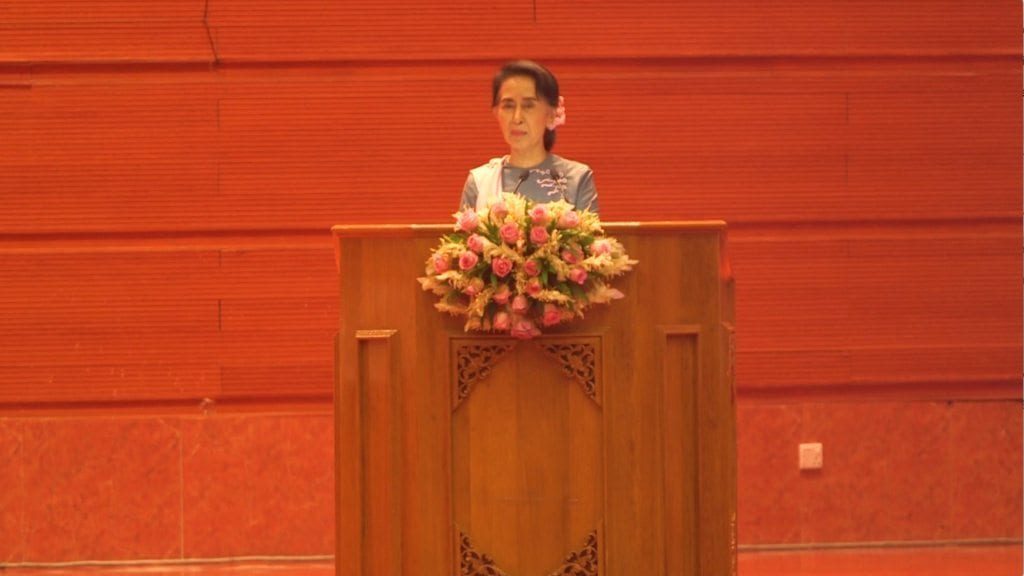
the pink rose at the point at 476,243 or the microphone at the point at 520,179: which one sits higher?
the microphone at the point at 520,179

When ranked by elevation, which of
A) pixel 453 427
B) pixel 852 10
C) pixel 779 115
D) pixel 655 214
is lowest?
pixel 453 427

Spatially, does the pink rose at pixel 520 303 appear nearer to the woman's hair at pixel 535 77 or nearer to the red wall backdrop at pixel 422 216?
the woman's hair at pixel 535 77

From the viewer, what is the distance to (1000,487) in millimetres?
4977

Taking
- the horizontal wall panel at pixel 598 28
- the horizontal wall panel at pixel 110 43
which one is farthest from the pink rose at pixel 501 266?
the horizontal wall panel at pixel 110 43

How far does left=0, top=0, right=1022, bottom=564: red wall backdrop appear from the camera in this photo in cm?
485

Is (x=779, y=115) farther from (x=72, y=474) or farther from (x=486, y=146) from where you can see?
(x=72, y=474)

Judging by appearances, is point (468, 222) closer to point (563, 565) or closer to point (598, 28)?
point (563, 565)

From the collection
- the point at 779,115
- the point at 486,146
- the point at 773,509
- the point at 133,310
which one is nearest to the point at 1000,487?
the point at 773,509

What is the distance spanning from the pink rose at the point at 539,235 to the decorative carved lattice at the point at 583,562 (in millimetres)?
689

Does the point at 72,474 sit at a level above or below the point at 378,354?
below

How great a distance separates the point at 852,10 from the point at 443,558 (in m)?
3.00

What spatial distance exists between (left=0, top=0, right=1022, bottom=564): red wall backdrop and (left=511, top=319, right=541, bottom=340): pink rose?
6.72 feet

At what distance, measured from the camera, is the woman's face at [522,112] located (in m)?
3.44

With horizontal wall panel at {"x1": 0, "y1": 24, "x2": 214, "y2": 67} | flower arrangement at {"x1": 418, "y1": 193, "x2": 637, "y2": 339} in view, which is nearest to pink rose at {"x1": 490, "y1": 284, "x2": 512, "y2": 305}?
flower arrangement at {"x1": 418, "y1": 193, "x2": 637, "y2": 339}
